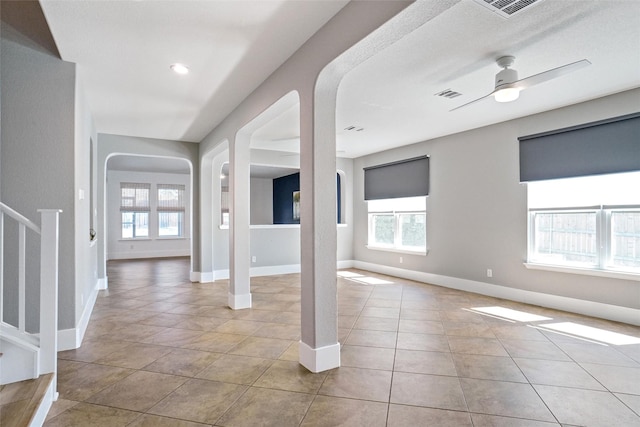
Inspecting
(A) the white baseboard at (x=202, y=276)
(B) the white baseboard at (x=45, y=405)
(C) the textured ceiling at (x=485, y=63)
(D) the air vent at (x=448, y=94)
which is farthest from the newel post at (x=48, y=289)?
(A) the white baseboard at (x=202, y=276)

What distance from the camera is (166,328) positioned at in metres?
3.83

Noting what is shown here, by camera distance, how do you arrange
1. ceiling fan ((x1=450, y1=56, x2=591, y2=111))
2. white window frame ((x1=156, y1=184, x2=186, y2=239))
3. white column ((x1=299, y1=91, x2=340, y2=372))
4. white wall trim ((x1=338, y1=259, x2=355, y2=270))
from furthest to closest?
white window frame ((x1=156, y1=184, x2=186, y2=239)), white wall trim ((x1=338, y1=259, x2=355, y2=270)), ceiling fan ((x1=450, y1=56, x2=591, y2=111)), white column ((x1=299, y1=91, x2=340, y2=372))

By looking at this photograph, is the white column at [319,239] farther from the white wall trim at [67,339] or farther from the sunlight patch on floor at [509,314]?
the sunlight patch on floor at [509,314]

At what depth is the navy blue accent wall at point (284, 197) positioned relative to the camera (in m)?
10.7

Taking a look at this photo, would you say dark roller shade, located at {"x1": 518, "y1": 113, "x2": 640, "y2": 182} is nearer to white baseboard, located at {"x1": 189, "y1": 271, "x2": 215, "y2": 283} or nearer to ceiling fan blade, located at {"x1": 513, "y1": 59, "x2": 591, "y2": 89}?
ceiling fan blade, located at {"x1": 513, "y1": 59, "x2": 591, "y2": 89}

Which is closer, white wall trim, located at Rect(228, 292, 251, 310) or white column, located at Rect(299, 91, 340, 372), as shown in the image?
white column, located at Rect(299, 91, 340, 372)

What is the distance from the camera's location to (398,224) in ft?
23.3

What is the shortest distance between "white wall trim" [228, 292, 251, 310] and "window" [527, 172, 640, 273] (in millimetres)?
3815

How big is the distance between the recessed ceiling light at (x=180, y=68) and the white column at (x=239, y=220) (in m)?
1.22

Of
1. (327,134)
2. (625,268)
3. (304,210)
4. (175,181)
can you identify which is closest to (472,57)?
(327,134)

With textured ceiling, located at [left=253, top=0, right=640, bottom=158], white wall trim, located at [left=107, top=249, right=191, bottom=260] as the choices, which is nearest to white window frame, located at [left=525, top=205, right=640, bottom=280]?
textured ceiling, located at [left=253, top=0, right=640, bottom=158]

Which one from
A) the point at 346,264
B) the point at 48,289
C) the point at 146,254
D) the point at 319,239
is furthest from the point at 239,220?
the point at 146,254

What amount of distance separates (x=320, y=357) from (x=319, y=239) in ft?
2.96

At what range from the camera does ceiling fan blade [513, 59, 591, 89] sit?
2637mm
